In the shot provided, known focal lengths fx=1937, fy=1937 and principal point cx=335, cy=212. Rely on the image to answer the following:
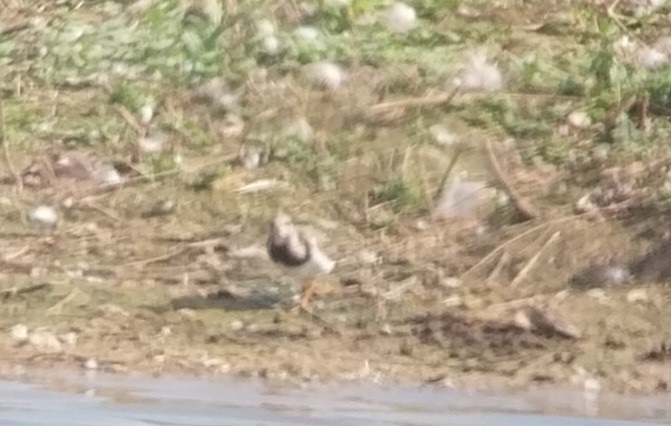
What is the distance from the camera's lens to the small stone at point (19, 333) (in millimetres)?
4637

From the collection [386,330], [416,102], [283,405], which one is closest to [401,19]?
[416,102]

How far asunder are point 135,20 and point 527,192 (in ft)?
6.04

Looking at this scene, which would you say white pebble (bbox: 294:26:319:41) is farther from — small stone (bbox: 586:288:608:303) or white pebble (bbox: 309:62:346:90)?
small stone (bbox: 586:288:608:303)

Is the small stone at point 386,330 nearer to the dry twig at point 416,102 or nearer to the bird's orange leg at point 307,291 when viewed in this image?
the bird's orange leg at point 307,291

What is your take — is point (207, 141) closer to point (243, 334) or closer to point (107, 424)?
point (243, 334)

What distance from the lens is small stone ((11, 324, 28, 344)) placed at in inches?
183

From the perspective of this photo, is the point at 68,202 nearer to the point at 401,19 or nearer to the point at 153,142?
the point at 153,142

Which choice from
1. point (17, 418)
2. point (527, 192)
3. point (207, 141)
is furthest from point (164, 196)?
point (17, 418)

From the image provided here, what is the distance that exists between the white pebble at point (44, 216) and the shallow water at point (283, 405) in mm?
1259

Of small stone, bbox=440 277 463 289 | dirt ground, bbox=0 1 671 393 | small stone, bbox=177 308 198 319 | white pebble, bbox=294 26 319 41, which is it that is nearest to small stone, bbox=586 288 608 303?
dirt ground, bbox=0 1 671 393

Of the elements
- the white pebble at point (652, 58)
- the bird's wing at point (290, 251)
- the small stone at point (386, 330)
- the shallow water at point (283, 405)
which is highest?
the shallow water at point (283, 405)

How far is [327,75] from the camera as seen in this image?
20.0 ft

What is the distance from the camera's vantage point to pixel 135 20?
670cm

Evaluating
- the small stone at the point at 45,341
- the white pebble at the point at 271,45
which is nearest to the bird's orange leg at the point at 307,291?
the small stone at the point at 45,341
